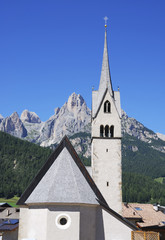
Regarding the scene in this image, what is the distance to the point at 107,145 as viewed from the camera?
136ft

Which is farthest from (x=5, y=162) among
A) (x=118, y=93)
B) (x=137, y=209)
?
(x=118, y=93)

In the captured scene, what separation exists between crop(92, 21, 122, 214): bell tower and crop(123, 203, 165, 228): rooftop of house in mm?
11501

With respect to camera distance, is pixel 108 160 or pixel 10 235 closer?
pixel 10 235

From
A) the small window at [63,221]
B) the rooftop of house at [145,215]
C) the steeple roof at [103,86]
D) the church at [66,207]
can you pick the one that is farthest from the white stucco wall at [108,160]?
the small window at [63,221]

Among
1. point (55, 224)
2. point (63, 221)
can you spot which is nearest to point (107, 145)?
point (63, 221)

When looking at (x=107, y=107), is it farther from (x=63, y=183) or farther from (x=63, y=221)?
(x=63, y=221)

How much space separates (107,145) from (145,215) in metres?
19.8

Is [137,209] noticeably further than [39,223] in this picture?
Yes

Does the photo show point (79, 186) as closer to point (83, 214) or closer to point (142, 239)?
point (83, 214)

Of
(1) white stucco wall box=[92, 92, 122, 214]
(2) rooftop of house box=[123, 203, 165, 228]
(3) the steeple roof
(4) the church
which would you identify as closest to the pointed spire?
(3) the steeple roof

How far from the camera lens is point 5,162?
649ft

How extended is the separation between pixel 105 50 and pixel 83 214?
2825 centimetres

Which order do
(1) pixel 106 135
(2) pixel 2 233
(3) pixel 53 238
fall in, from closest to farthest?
(3) pixel 53 238 → (2) pixel 2 233 → (1) pixel 106 135

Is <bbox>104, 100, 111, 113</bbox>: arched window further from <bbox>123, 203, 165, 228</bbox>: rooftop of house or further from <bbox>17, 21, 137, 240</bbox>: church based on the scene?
<bbox>123, 203, 165, 228</bbox>: rooftop of house
